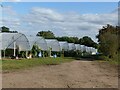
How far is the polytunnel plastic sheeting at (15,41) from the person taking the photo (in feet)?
154

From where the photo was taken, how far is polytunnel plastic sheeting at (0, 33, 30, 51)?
4684 centimetres

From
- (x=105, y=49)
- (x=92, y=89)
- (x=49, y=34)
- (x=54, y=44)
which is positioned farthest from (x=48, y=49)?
(x=49, y=34)

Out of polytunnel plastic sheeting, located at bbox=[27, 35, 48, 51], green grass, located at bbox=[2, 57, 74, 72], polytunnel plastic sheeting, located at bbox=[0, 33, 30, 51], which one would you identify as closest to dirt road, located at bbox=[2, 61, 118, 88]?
green grass, located at bbox=[2, 57, 74, 72]

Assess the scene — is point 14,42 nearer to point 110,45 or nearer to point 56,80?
point 110,45

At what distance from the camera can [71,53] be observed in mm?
78250

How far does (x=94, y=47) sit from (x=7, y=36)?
95.8 meters

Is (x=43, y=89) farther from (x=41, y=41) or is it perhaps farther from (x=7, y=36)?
(x=41, y=41)

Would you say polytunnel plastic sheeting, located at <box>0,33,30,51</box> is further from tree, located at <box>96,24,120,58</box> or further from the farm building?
tree, located at <box>96,24,120,58</box>

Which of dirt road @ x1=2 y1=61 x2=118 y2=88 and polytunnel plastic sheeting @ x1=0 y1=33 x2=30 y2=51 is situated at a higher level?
polytunnel plastic sheeting @ x1=0 y1=33 x2=30 y2=51

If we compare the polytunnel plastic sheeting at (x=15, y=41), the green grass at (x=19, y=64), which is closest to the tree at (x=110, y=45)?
the polytunnel plastic sheeting at (x=15, y=41)

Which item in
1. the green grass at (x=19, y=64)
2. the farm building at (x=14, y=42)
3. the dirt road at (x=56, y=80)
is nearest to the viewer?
the dirt road at (x=56, y=80)

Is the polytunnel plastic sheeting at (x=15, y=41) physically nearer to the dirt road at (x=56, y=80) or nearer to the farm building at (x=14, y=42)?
the farm building at (x=14, y=42)

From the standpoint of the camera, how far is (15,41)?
48031 mm

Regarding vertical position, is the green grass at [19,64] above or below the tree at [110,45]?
below
